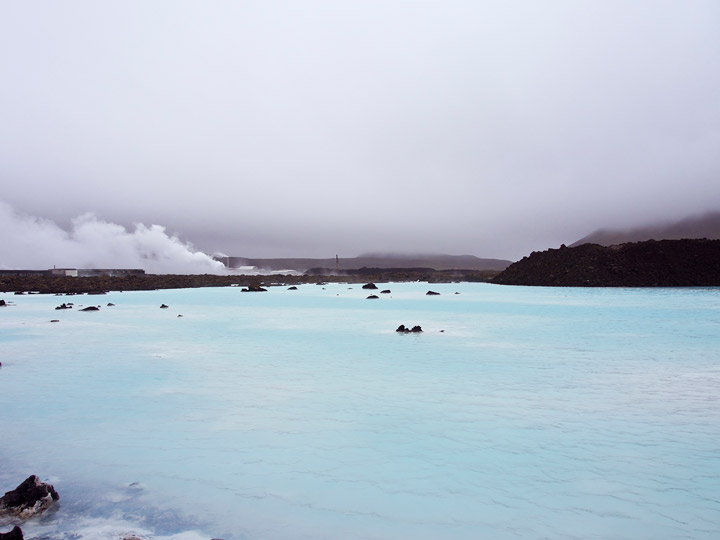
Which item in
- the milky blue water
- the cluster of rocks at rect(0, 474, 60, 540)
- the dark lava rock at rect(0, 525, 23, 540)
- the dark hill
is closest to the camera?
the dark lava rock at rect(0, 525, 23, 540)

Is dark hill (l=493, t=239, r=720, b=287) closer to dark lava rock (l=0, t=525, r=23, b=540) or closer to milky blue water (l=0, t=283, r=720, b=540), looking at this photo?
milky blue water (l=0, t=283, r=720, b=540)

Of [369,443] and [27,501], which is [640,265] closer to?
[369,443]

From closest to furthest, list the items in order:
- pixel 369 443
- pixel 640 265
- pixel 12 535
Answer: pixel 12 535
pixel 369 443
pixel 640 265

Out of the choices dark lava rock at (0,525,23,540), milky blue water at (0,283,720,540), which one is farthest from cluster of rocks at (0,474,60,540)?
dark lava rock at (0,525,23,540)

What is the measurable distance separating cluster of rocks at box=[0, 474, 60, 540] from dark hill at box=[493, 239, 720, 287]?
64.8 m

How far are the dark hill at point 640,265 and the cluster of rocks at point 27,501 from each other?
6483 cm

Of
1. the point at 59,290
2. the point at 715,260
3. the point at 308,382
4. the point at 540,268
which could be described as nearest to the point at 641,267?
the point at 715,260

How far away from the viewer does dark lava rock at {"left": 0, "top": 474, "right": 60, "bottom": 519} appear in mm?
4176

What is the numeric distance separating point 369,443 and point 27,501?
3.78m

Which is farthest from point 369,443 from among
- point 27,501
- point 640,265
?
point 640,265

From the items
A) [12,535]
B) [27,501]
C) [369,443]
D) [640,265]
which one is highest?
[640,265]

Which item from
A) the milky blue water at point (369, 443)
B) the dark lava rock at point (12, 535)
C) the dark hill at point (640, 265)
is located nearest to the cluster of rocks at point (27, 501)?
the milky blue water at point (369, 443)

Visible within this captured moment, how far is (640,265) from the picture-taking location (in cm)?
5944

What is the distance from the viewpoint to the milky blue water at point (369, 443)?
4.34 m
